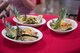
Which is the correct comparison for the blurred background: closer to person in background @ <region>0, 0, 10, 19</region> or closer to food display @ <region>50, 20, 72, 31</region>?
person in background @ <region>0, 0, 10, 19</region>

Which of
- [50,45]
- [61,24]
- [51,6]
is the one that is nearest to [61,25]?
[61,24]

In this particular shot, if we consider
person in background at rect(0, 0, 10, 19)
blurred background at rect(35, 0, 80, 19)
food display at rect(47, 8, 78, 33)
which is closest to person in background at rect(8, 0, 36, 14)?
person in background at rect(0, 0, 10, 19)

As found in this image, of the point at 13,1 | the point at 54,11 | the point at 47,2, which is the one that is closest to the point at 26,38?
the point at 13,1

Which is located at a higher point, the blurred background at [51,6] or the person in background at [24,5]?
the person in background at [24,5]

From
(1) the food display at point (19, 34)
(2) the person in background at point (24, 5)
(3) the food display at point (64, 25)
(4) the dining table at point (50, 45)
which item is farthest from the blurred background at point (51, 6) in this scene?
(1) the food display at point (19, 34)

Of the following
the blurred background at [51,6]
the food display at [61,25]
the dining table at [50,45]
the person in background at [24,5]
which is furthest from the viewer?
the blurred background at [51,6]

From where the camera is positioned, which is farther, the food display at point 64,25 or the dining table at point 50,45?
the food display at point 64,25

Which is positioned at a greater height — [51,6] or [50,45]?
[50,45]

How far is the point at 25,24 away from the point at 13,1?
1.66 feet

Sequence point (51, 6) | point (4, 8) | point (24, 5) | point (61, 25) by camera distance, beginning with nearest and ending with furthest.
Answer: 1. point (61, 25)
2. point (24, 5)
3. point (4, 8)
4. point (51, 6)

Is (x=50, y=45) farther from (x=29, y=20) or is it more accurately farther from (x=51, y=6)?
(x=51, y=6)

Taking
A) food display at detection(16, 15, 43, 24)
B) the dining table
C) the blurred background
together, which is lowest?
the blurred background

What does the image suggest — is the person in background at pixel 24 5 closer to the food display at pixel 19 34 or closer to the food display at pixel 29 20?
the food display at pixel 29 20

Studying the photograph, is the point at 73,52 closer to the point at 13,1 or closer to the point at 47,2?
the point at 13,1
